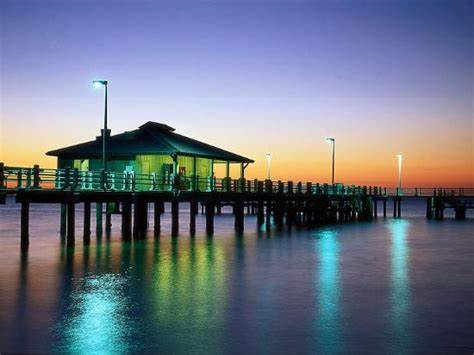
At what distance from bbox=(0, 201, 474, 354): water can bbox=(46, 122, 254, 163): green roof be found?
7.34 m

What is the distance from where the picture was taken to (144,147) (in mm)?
39969

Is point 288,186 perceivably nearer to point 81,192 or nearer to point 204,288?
point 81,192

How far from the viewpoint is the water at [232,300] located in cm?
1324

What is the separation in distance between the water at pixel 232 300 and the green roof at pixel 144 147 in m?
7.34

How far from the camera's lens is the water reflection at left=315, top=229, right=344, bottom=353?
43.5 feet

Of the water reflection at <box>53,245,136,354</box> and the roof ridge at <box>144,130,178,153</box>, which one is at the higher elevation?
the roof ridge at <box>144,130,178,153</box>

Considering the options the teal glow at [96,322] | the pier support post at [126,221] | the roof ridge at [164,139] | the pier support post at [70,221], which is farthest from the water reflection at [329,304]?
the pier support post at [70,221]

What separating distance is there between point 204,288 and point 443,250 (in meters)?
21.3

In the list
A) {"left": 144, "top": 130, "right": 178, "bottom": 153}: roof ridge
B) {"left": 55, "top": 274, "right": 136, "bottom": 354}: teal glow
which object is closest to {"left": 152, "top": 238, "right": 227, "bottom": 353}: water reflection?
{"left": 55, "top": 274, "right": 136, "bottom": 354}: teal glow

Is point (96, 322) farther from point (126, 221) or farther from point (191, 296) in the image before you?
point (126, 221)

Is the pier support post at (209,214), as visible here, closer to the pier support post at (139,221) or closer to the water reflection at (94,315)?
the pier support post at (139,221)

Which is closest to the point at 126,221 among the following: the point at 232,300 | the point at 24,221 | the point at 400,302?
the point at 24,221

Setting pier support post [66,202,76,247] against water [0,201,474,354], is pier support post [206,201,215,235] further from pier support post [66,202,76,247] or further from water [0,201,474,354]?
pier support post [66,202,76,247]

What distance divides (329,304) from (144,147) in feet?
80.2
